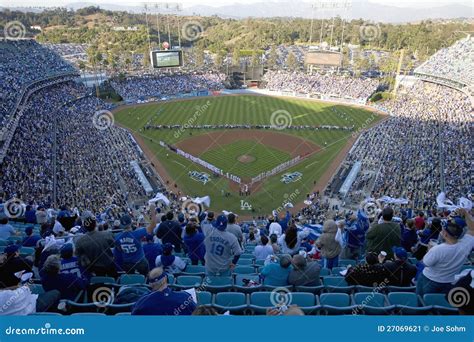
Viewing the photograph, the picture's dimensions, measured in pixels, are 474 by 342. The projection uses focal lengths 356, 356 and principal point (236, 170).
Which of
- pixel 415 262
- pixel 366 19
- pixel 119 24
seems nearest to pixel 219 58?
pixel 119 24

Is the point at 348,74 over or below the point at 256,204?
over

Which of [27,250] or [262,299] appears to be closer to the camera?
[262,299]

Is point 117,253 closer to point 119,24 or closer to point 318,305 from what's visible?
point 318,305

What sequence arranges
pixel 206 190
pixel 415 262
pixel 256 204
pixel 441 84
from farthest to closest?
1. pixel 441 84
2. pixel 206 190
3. pixel 256 204
4. pixel 415 262

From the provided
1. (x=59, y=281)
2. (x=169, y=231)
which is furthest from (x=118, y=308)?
(x=169, y=231)

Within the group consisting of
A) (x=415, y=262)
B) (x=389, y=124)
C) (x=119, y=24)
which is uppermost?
(x=119, y=24)

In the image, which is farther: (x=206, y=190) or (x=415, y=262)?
(x=206, y=190)

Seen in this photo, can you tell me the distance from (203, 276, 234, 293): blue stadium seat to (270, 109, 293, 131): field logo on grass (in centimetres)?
3903

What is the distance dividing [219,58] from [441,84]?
4343 cm

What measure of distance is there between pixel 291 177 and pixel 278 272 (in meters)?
25.4

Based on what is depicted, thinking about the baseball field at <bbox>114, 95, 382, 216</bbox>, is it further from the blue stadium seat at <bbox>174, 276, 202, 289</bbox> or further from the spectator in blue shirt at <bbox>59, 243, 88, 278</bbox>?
the spectator in blue shirt at <bbox>59, 243, 88, 278</bbox>

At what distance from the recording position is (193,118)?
1939 inches

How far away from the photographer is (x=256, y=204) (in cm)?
2734

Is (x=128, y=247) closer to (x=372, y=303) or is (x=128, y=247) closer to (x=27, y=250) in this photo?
(x=27, y=250)
